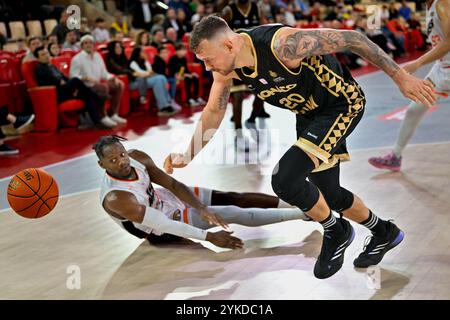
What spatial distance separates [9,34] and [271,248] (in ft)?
31.3

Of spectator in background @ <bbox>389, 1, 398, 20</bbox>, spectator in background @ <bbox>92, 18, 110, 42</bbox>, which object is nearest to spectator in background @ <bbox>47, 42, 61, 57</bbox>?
spectator in background @ <bbox>92, 18, 110, 42</bbox>

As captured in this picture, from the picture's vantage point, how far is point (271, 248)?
4605mm

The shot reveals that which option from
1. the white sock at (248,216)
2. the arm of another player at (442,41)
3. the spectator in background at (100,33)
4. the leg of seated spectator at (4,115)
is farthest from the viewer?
the spectator in background at (100,33)

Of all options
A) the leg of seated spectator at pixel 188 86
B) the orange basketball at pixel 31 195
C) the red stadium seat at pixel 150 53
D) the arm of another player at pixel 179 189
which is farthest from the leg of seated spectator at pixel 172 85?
the arm of another player at pixel 179 189

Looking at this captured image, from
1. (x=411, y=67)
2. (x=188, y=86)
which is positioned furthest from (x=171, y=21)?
(x=411, y=67)

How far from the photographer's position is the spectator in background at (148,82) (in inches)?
408

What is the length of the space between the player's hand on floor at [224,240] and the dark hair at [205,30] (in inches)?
51.3

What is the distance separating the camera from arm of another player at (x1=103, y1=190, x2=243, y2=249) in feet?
14.3

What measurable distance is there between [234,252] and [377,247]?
91 cm

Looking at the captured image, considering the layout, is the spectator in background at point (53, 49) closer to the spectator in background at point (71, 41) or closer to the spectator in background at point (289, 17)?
the spectator in background at point (71, 41)

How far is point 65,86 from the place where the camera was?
924 cm

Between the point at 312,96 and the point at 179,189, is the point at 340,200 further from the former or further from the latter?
the point at 179,189

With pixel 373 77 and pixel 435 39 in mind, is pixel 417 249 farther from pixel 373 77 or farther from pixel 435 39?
pixel 373 77
